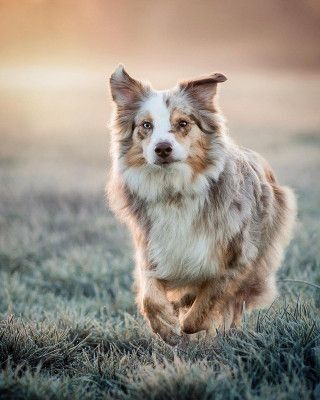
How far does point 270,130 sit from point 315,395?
1149cm

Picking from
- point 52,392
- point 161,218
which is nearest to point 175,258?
point 161,218

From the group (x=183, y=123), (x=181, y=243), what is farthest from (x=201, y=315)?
(x=183, y=123)

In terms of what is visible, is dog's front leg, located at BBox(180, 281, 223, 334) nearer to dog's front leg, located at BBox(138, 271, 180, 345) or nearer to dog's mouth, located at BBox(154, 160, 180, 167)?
dog's front leg, located at BBox(138, 271, 180, 345)

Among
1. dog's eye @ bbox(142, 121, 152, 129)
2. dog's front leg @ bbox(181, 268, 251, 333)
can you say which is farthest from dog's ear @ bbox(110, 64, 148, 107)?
dog's front leg @ bbox(181, 268, 251, 333)

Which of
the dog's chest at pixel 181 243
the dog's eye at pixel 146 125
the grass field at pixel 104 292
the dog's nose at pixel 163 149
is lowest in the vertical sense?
the grass field at pixel 104 292

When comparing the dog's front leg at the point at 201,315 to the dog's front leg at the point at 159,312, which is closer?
the dog's front leg at the point at 159,312

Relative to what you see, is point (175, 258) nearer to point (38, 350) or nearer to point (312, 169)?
point (38, 350)

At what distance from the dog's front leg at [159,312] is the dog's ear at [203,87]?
4.45ft

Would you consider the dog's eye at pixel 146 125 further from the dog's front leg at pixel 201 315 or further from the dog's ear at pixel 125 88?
the dog's front leg at pixel 201 315

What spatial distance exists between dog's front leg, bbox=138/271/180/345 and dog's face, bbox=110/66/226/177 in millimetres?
864

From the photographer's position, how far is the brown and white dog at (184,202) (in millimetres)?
4398

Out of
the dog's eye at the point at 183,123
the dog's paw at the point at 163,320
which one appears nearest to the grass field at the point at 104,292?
the dog's paw at the point at 163,320

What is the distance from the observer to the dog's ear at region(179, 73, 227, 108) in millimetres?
4605

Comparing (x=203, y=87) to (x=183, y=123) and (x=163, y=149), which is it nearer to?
(x=183, y=123)
